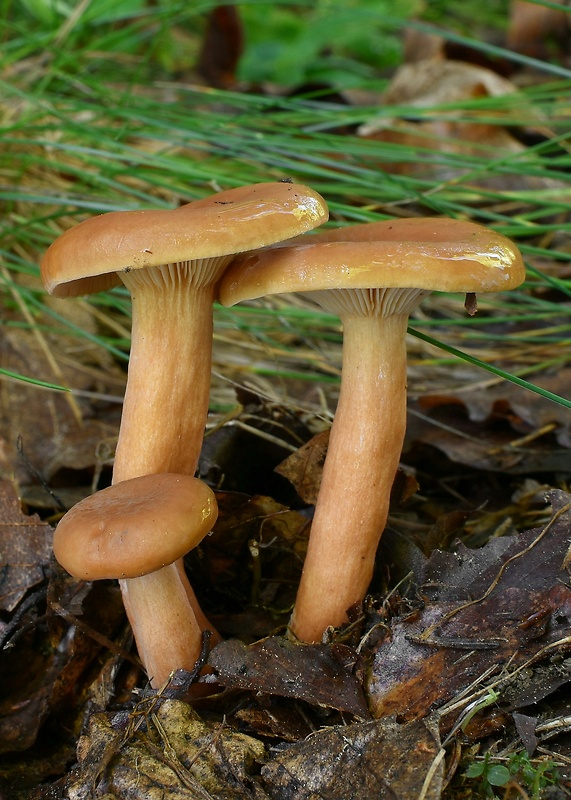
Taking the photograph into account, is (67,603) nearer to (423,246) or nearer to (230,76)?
(423,246)

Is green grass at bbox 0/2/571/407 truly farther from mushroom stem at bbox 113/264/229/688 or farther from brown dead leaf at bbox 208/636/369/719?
brown dead leaf at bbox 208/636/369/719

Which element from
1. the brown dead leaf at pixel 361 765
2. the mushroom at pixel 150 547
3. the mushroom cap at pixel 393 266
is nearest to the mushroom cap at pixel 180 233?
the mushroom cap at pixel 393 266

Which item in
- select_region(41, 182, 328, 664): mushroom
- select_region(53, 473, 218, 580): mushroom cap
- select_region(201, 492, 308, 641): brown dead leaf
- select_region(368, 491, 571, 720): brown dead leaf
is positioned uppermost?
select_region(41, 182, 328, 664): mushroom

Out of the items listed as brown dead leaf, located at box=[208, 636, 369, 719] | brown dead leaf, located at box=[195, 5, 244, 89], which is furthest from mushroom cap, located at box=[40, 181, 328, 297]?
brown dead leaf, located at box=[195, 5, 244, 89]

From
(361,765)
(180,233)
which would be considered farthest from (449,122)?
(361,765)

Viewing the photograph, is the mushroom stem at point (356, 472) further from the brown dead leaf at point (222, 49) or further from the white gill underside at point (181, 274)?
the brown dead leaf at point (222, 49)

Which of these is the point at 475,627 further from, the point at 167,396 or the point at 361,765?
the point at 167,396

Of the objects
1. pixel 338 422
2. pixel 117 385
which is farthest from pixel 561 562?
pixel 117 385

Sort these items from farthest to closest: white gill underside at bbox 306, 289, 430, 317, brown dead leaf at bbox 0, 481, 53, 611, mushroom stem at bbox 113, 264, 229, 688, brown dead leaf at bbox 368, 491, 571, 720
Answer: brown dead leaf at bbox 0, 481, 53, 611 → mushroom stem at bbox 113, 264, 229, 688 → white gill underside at bbox 306, 289, 430, 317 → brown dead leaf at bbox 368, 491, 571, 720
